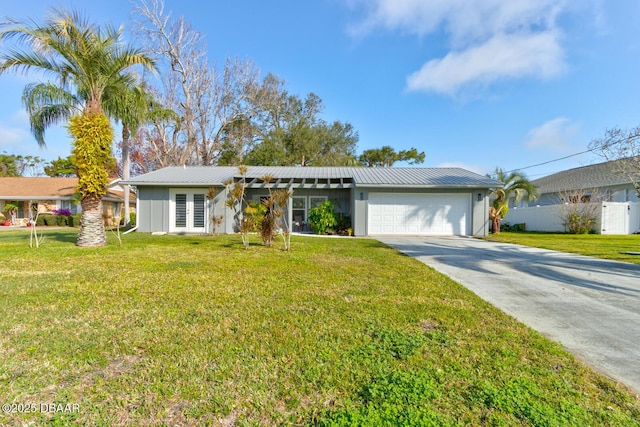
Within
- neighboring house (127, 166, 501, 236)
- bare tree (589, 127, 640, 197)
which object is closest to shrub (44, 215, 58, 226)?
neighboring house (127, 166, 501, 236)

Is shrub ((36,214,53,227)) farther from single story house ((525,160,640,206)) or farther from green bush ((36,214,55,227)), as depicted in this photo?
single story house ((525,160,640,206))

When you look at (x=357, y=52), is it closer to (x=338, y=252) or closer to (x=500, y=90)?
(x=500, y=90)

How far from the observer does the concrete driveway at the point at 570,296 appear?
3006 mm

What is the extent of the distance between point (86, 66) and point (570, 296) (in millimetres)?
13386

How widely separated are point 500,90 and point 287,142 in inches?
680

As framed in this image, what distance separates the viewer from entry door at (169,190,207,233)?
49.6ft

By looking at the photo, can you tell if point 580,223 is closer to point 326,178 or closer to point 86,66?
point 326,178

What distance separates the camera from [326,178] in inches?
618

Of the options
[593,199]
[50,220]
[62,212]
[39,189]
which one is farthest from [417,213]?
[39,189]

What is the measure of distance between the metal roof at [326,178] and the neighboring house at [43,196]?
1118 cm

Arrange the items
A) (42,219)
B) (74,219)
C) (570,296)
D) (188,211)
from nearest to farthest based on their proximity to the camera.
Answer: (570,296)
(188,211)
(74,219)
(42,219)

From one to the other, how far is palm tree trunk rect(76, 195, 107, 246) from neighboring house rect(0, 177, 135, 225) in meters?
15.5

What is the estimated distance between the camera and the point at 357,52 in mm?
15750

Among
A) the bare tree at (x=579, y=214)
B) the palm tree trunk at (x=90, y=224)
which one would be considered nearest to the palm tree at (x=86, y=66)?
the palm tree trunk at (x=90, y=224)
